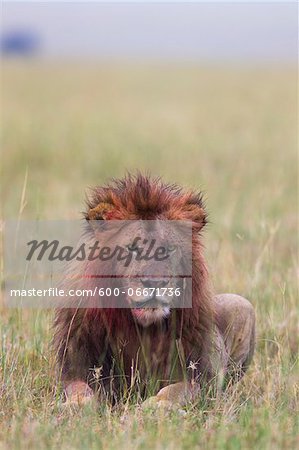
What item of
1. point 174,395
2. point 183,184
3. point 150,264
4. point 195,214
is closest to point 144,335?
point 174,395

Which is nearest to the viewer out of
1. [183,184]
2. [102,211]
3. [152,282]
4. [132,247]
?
[152,282]

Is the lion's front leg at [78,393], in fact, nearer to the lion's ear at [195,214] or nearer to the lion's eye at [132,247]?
the lion's eye at [132,247]

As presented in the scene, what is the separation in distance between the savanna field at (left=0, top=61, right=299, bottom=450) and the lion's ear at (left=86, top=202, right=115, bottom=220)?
30.8 inches

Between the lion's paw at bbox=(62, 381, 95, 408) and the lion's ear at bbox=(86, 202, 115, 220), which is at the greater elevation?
the lion's ear at bbox=(86, 202, 115, 220)

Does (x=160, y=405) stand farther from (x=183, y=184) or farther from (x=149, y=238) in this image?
(x=183, y=184)

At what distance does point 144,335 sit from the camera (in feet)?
14.5

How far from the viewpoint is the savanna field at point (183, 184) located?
13.5ft

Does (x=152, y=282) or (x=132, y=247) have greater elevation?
(x=132, y=247)

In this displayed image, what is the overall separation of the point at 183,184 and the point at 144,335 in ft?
18.2

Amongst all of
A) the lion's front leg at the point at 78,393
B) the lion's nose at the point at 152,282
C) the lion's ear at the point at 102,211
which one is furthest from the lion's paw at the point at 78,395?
the lion's ear at the point at 102,211

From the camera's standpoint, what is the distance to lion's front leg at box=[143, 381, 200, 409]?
4.31 metres

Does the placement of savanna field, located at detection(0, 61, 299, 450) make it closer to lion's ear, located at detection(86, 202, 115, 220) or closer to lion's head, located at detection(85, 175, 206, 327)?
lion's head, located at detection(85, 175, 206, 327)

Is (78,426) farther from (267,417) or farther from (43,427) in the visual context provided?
(267,417)

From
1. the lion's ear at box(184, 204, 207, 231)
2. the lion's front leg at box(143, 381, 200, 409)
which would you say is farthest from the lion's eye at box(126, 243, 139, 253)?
the lion's front leg at box(143, 381, 200, 409)
